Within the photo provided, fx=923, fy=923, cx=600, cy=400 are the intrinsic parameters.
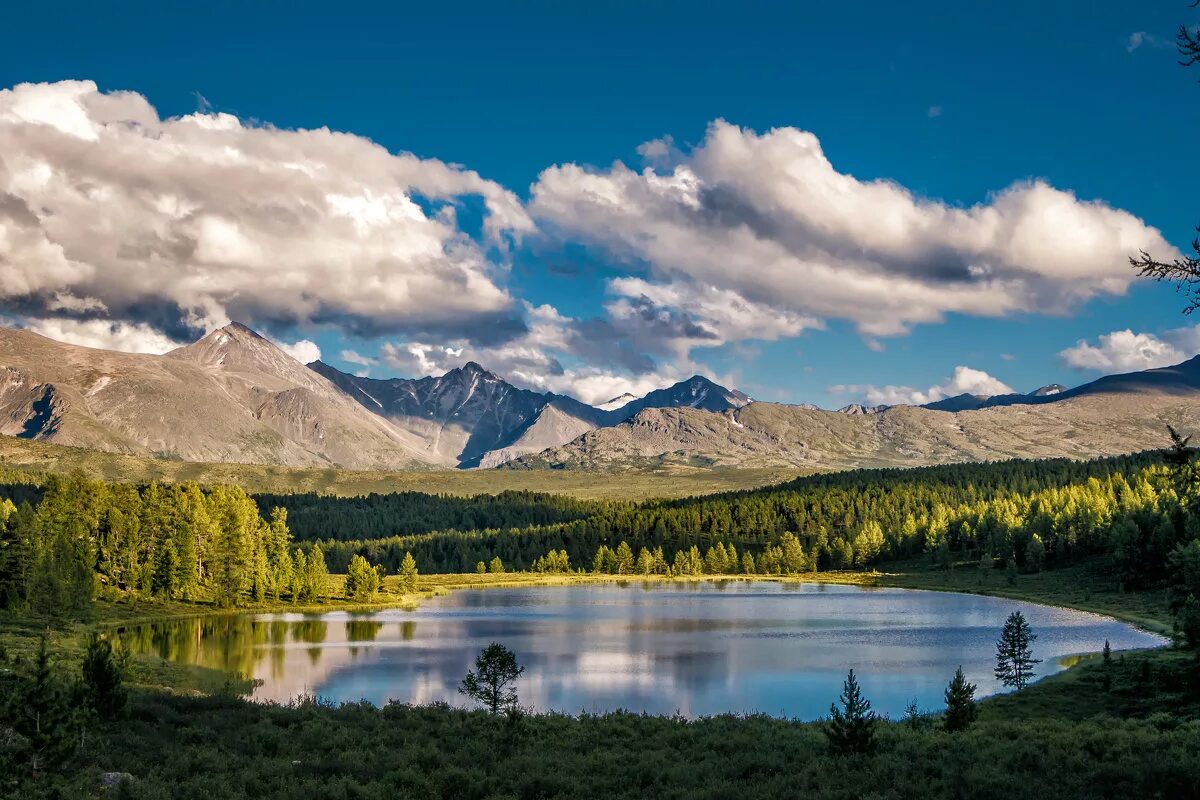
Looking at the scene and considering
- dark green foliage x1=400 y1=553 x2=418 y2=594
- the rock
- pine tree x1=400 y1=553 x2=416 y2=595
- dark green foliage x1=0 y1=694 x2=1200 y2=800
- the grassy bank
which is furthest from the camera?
dark green foliage x1=400 y1=553 x2=418 y2=594

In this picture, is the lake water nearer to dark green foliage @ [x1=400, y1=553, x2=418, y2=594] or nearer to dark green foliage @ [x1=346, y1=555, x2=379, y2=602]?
dark green foliage @ [x1=346, y1=555, x2=379, y2=602]

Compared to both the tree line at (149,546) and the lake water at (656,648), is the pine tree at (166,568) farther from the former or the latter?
the lake water at (656,648)

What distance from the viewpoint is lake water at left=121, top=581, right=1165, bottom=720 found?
61625mm

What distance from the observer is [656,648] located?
294 feet

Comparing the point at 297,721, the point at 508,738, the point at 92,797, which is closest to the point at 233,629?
the point at 297,721

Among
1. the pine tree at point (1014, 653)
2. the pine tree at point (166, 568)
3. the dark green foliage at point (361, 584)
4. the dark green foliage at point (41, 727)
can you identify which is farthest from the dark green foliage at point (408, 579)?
the dark green foliage at point (41, 727)

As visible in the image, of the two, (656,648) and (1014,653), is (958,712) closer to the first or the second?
(1014,653)

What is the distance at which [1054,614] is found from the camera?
118 m

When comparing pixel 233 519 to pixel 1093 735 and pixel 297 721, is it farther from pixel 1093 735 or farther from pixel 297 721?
pixel 1093 735

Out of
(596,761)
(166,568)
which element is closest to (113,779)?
(596,761)

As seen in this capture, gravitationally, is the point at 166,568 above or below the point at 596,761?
below

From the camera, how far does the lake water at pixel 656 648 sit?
6162cm

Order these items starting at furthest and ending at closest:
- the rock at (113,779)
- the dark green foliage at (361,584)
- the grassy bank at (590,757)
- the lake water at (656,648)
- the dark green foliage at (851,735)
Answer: the dark green foliage at (361,584)
the lake water at (656,648)
the dark green foliage at (851,735)
the rock at (113,779)
the grassy bank at (590,757)

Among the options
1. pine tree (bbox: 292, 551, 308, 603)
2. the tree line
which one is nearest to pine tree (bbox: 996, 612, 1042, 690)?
the tree line
